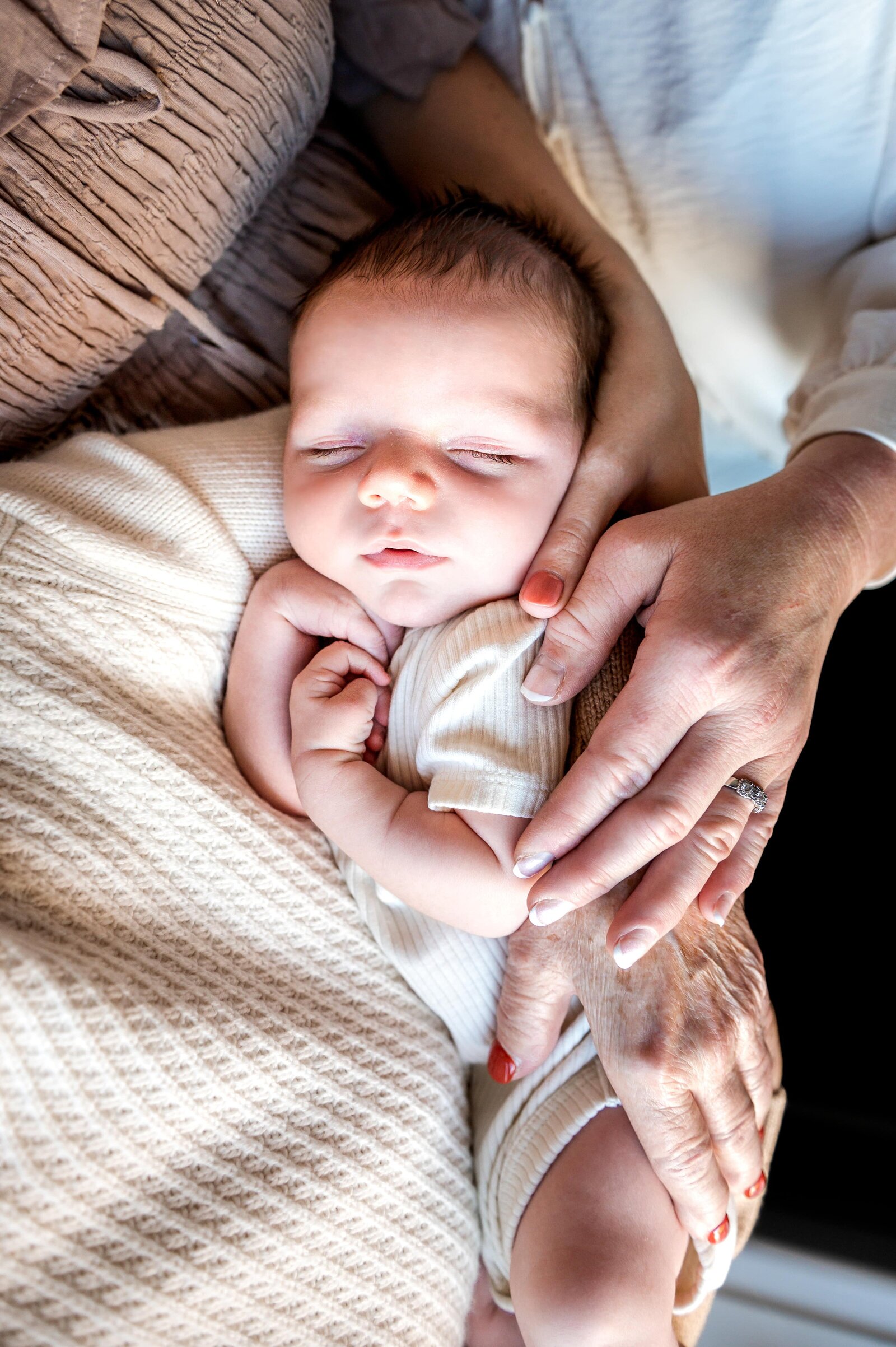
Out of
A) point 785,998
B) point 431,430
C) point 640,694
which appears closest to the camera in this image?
point 640,694

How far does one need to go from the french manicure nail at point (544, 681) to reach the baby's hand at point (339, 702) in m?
0.19

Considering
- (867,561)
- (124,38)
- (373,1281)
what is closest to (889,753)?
(867,561)

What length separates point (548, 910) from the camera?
87 cm

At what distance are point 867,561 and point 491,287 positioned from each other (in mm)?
534

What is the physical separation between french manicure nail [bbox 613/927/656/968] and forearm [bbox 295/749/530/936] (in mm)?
118

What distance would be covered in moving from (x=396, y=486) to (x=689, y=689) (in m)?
0.36

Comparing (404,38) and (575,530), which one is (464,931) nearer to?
(575,530)

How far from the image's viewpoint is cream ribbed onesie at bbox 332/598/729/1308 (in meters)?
0.93

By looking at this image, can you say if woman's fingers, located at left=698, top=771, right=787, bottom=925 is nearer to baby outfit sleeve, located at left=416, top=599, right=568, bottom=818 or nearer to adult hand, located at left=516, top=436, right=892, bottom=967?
adult hand, located at left=516, top=436, right=892, bottom=967

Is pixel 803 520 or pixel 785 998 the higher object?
pixel 803 520

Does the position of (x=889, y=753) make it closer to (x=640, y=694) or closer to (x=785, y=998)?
(x=785, y=998)

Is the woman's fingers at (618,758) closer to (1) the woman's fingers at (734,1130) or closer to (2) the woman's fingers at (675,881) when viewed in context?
(2) the woman's fingers at (675,881)

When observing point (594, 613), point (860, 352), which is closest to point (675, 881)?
point (594, 613)

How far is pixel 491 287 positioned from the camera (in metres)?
1.01
